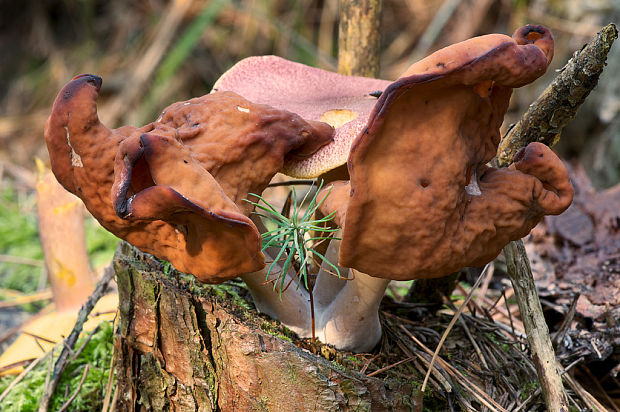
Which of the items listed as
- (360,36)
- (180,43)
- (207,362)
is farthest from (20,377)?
(180,43)

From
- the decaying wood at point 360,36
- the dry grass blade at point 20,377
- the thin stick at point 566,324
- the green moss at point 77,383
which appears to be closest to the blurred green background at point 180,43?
the decaying wood at point 360,36

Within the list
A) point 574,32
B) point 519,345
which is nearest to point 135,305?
point 519,345

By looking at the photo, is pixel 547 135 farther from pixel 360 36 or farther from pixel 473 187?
pixel 360 36

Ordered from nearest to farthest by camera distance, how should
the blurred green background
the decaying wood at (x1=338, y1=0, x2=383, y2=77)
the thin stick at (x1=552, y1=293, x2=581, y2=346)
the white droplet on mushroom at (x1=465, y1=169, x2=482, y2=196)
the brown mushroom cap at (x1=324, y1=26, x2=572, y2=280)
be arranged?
the brown mushroom cap at (x1=324, y1=26, x2=572, y2=280) → the white droplet on mushroom at (x1=465, y1=169, x2=482, y2=196) → the thin stick at (x1=552, y1=293, x2=581, y2=346) → the decaying wood at (x1=338, y1=0, x2=383, y2=77) → the blurred green background

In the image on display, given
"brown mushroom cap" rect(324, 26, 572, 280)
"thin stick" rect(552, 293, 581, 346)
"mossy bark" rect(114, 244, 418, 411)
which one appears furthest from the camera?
"thin stick" rect(552, 293, 581, 346)

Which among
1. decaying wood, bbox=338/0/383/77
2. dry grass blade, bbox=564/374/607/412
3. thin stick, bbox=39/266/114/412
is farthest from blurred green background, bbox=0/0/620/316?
dry grass blade, bbox=564/374/607/412

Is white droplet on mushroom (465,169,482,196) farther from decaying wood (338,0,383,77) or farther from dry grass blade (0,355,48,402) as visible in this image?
dry grass blade (0,355,48,402)
